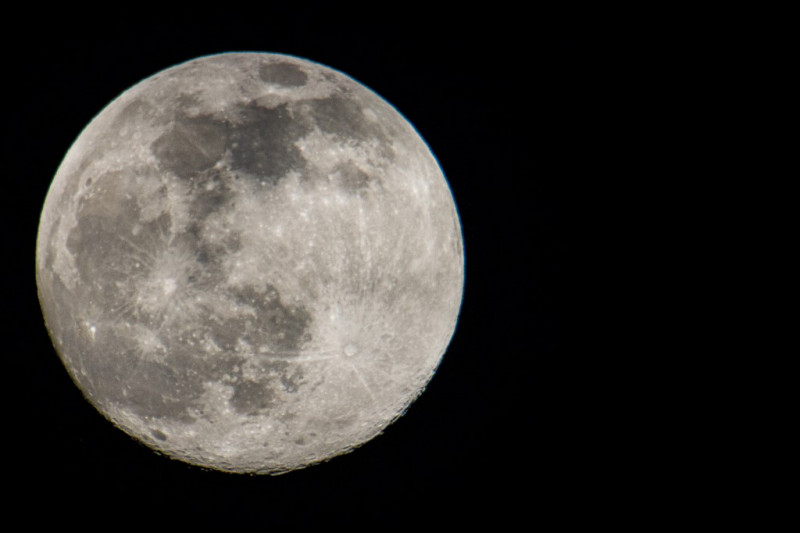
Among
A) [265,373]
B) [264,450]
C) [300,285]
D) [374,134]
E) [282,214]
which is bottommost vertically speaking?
[264,450]

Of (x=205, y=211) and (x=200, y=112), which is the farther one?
(x=200, y=112)

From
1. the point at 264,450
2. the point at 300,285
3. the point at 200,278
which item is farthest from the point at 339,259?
the point at 264,450

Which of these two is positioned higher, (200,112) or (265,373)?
(200,112)

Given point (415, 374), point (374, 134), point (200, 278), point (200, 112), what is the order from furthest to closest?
point (415, 374)
point (374, 134)
point (200, 112)
point (200, 278)

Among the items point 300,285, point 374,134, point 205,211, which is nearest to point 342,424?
point 300,285

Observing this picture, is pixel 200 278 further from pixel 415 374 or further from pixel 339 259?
pixel 415 374

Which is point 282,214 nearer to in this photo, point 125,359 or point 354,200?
point 354,200

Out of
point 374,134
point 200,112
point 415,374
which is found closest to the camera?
point 200,112
